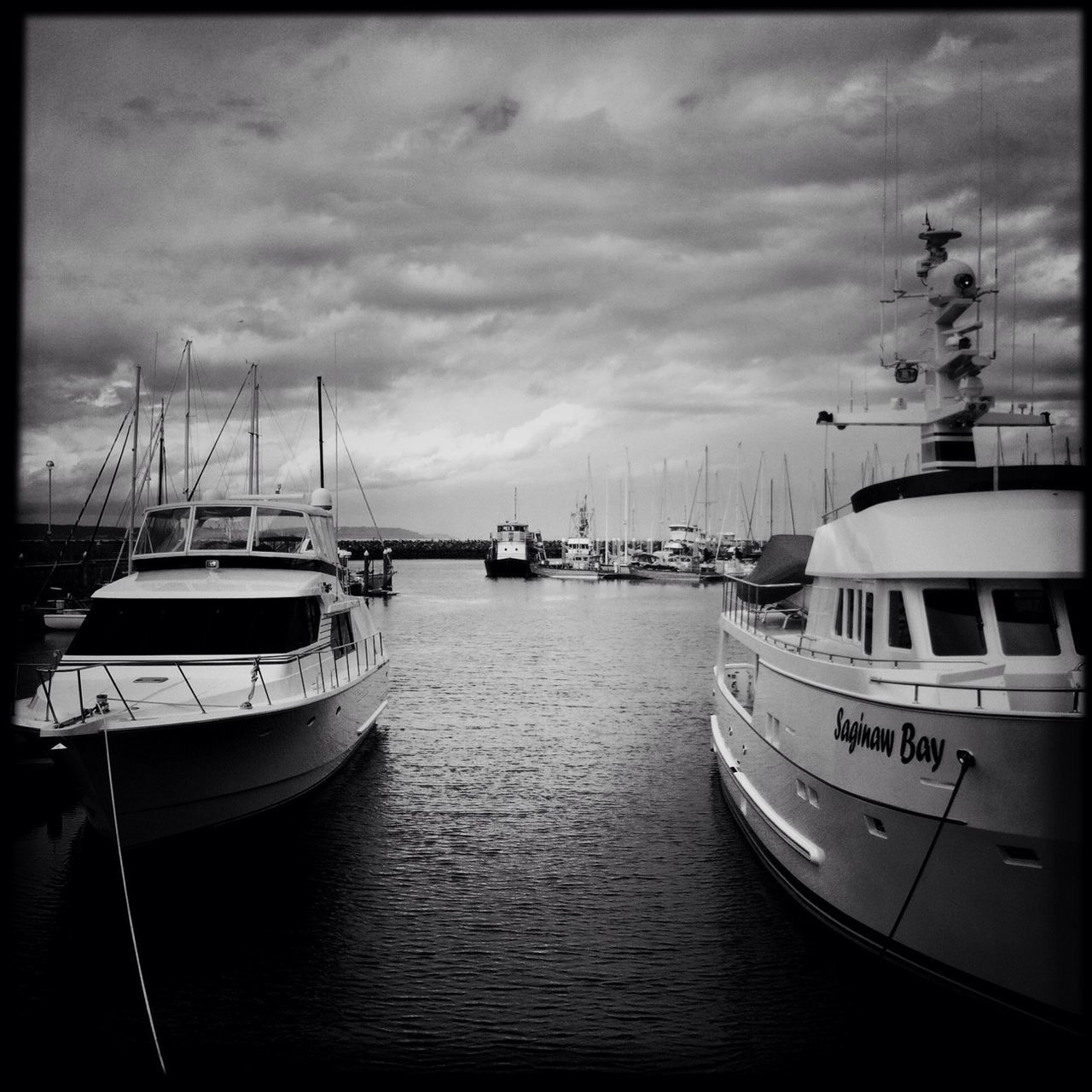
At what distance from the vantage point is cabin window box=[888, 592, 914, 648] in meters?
9.59

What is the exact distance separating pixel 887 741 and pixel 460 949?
532cm

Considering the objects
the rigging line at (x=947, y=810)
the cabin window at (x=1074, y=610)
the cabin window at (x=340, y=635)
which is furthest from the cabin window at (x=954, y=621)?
the cabin window at (x=340, y=635)

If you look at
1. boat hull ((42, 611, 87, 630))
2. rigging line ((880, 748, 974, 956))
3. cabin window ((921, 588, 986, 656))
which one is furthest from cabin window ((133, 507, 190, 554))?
boat hull ((42, 611, 87, 630))

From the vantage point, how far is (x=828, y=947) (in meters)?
9.93

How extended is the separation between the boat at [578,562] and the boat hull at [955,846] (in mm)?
93708

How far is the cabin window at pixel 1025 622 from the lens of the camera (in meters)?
8.85

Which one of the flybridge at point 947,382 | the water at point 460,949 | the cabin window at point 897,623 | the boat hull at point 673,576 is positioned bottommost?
A: the water at point 460,949

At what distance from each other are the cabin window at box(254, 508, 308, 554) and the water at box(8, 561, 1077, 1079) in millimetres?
4510

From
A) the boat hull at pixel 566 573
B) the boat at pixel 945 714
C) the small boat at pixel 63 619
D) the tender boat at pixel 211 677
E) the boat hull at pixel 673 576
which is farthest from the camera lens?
the boat hull at pixel 566 573

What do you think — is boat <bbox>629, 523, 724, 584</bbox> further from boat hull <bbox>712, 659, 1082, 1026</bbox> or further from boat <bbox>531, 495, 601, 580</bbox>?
boat hull <bbox>712, 659, 1082, 1026</bbox>

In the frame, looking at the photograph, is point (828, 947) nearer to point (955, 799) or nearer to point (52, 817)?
point (955, 799)

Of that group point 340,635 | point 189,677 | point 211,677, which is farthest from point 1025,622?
point 340,635

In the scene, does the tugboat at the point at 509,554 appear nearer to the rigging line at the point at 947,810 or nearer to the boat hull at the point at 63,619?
the boat hull at the point at 63,619

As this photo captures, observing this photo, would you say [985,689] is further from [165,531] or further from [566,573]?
[566,573]
